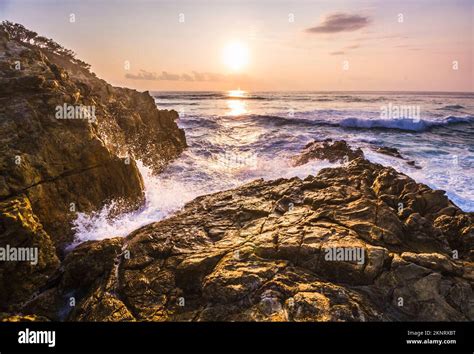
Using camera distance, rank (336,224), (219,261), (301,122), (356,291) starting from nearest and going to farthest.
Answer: (356,291), (219,261), (336,224), (301,122)

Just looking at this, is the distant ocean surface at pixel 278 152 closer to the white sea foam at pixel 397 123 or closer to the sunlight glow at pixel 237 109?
the white sea foam at pixel 397 123

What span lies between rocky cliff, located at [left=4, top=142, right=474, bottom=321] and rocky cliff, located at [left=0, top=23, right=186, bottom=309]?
0.99 meters

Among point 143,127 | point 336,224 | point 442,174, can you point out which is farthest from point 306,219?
point 143,127

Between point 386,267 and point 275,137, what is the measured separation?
61.3 ft

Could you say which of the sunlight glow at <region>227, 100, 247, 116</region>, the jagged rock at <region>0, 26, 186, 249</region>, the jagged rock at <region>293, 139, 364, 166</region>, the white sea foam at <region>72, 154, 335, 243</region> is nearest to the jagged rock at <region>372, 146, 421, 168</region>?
the jagged rock at <region>293, 139, 364, 166</region>

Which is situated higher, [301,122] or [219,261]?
[301,122]

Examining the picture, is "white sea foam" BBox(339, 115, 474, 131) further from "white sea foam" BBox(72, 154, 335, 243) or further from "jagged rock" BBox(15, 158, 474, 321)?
"jagged rock" BBox(15, 158, 474, 321)

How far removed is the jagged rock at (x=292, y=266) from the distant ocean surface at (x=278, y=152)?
2262 millimetres

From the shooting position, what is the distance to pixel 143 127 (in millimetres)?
18938

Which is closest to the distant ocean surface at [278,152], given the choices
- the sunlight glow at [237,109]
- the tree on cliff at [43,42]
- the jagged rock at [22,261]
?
the jagged rock at [22,261]

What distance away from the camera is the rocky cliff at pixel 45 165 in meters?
8.34

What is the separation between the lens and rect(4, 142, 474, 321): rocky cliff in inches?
277

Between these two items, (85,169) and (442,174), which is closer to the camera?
(85,169)
